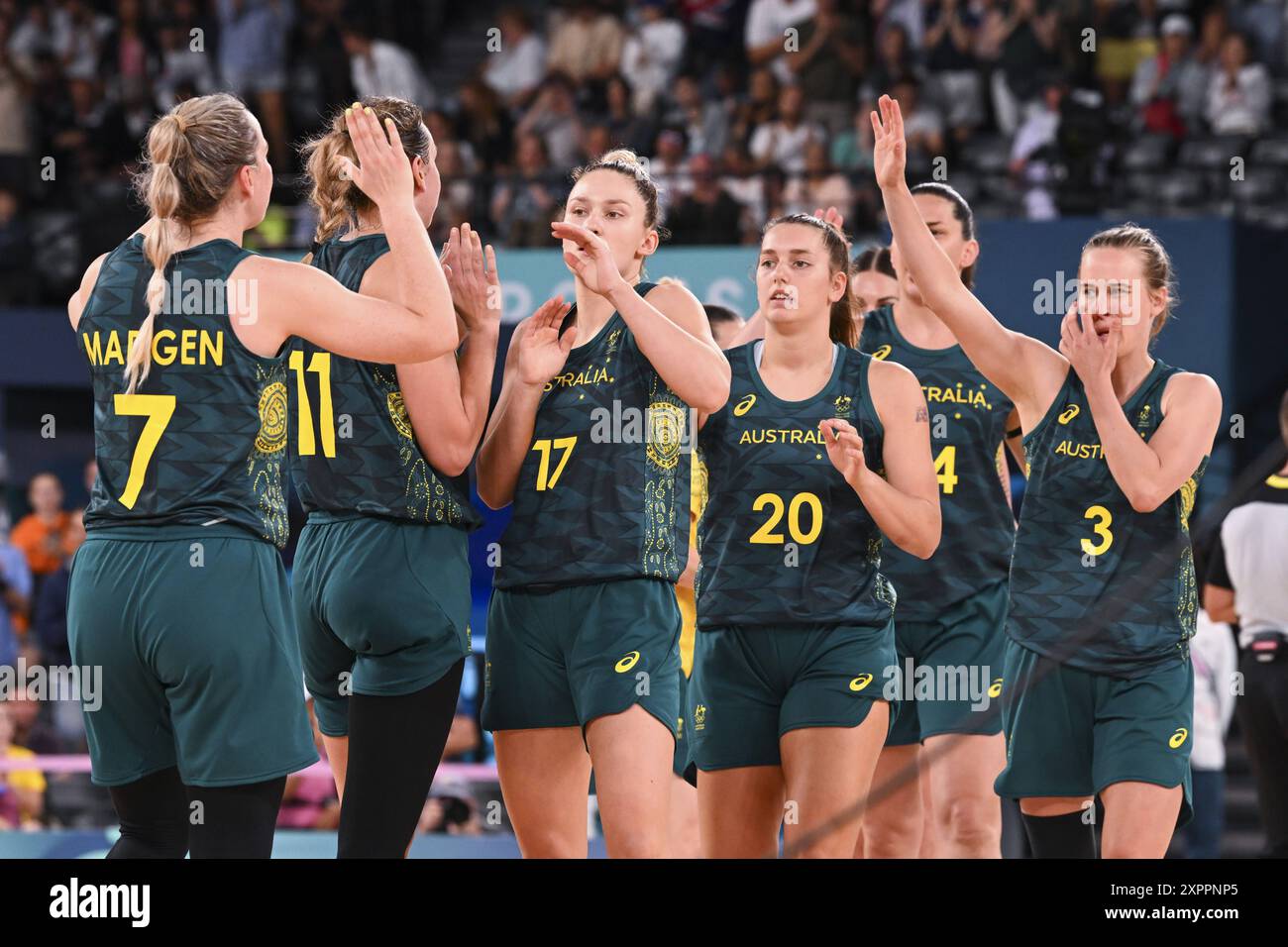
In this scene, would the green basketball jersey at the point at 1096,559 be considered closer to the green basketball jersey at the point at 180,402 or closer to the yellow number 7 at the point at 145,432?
the green basketball jersey at the point at 180,402

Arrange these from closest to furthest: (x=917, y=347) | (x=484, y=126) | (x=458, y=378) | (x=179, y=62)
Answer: (x=458, y=378) < (x=917, y=347) < (x=484, y=126) < (x=179, y=62)

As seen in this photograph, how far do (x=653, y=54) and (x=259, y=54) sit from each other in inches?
123

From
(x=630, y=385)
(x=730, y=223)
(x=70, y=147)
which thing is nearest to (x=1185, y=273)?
(x=730, y=223)

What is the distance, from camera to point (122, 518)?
12.1 ft

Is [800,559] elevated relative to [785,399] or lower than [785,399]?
lower

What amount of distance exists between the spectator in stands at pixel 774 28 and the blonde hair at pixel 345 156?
865 centimetres

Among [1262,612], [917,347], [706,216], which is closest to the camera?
[917,347]

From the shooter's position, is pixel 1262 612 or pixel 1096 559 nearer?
pixel 1096 559

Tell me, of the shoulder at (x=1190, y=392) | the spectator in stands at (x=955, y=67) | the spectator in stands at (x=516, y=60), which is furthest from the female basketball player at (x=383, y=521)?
the spectator in stands at (x=516, y=60)

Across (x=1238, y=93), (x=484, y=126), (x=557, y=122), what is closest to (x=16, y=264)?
(x=484, y=126)

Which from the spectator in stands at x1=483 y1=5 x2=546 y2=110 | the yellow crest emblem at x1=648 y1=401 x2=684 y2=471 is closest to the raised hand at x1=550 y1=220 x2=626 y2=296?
the yellow crest emblem at x1=648 y1=401 x2=684 y2=471

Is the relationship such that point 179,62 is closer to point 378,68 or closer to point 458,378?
point 378,68

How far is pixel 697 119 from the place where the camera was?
12352 millimetres

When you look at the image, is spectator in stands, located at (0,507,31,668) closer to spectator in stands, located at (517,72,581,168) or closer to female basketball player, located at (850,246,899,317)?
spectator in stands, located at (517,72,581,168)
